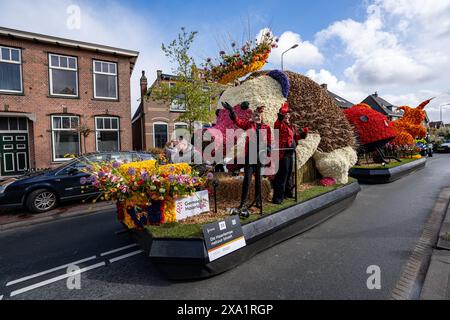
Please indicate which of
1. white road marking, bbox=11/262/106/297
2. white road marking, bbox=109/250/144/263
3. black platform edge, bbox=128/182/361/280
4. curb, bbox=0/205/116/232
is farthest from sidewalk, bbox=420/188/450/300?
curb, bbox=0/205/116/232

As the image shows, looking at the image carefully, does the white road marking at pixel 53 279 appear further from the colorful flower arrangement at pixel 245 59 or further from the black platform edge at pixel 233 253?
the colorful flower arrangement at pixel 245 59

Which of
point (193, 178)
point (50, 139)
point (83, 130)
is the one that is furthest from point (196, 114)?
point (193, 178)

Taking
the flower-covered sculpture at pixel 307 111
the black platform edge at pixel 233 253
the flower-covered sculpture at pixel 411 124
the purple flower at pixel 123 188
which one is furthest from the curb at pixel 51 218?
the flower-covered sculpture at pixel 411 124

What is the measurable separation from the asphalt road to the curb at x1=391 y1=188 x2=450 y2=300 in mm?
73

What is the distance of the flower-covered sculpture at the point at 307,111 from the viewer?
14.5 ft

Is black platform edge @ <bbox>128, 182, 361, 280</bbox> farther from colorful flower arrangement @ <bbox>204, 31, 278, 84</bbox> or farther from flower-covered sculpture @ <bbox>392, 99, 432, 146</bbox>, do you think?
flower-covered sculpture @ <bbox>392, 99, 432, 146</bbox>

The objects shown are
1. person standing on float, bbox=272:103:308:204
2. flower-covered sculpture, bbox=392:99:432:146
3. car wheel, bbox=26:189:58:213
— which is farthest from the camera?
flower-covered sculpture, bbox=392:99:432:146

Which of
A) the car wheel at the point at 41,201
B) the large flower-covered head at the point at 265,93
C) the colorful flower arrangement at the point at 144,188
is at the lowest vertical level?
the car wheel at the point at 41,201

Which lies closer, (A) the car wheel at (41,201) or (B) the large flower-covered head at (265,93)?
(B) the large flower-covered head at (265,93)

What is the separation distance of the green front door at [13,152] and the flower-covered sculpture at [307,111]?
1189 cm

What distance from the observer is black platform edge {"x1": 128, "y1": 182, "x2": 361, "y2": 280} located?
263cm

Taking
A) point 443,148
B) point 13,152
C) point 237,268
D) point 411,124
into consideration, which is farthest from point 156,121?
→ point 443,148

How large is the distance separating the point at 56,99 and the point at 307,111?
12.7 meters

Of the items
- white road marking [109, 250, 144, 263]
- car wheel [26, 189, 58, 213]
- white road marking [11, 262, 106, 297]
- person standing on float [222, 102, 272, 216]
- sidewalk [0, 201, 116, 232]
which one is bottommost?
white road marking [11, 262, 106, 297]
